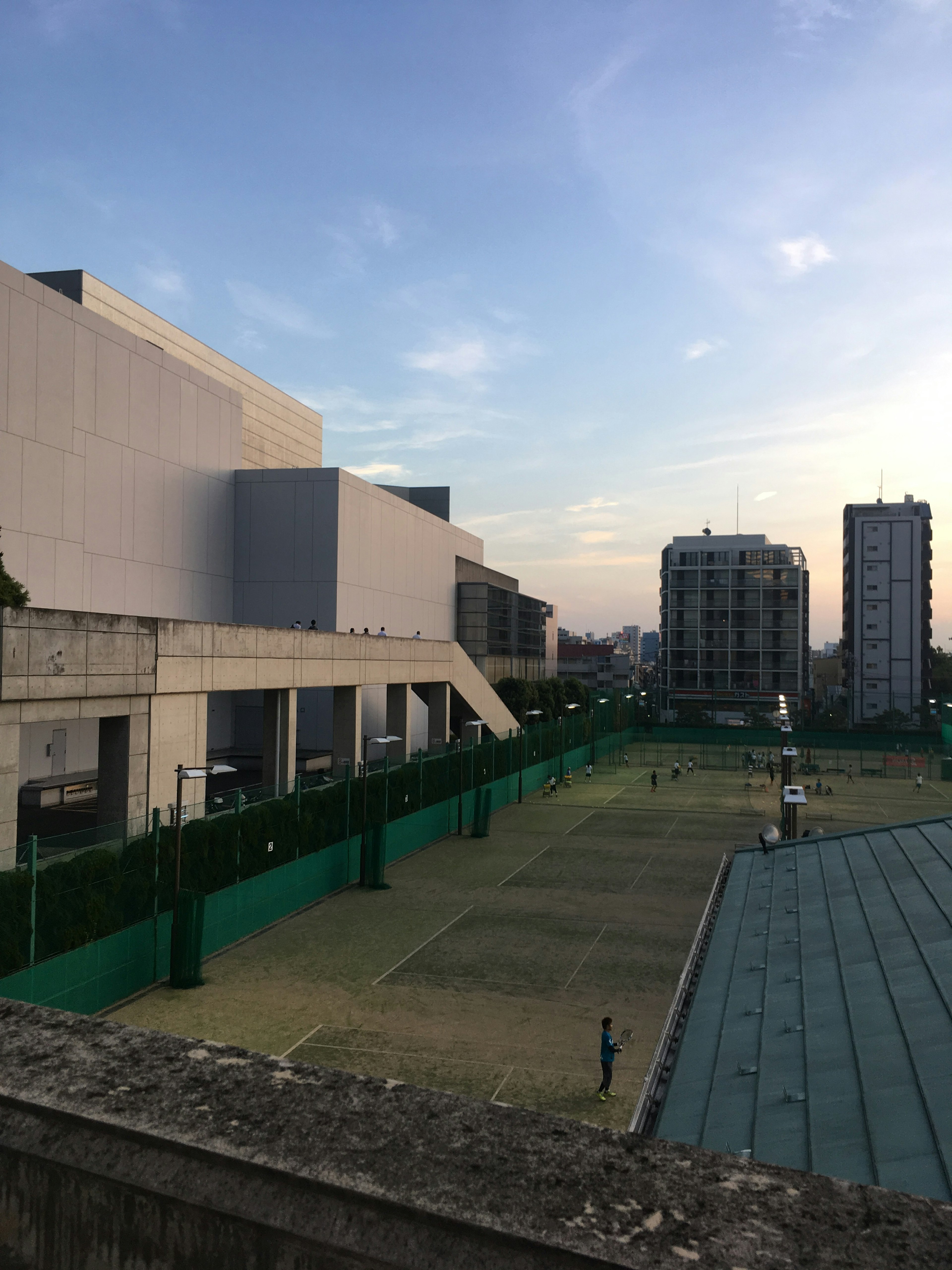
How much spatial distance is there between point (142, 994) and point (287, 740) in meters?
17.5

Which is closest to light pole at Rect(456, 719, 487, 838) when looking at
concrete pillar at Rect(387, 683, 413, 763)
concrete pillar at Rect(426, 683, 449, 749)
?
concrete pillar at Rect(387, 683, 413, 763)

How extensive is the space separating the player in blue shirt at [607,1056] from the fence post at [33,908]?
33.7ft

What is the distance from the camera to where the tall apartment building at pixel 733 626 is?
122 m

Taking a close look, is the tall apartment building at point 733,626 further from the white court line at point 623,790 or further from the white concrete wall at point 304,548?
the white concrete wall at point 304,548

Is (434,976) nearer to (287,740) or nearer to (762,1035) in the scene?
(762,1035)

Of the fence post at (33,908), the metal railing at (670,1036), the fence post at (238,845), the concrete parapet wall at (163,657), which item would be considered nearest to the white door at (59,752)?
the concrete parapet wall at (163,657)

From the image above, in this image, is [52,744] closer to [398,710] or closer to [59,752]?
[59,752]

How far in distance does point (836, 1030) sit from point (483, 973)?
12.6 meters

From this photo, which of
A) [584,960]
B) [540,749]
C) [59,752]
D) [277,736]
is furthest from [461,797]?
[59,752]

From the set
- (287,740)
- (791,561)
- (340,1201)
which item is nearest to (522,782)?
(287,740)

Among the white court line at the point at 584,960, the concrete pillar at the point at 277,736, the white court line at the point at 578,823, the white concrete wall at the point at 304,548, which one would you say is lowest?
the white court line at the point at 584,960

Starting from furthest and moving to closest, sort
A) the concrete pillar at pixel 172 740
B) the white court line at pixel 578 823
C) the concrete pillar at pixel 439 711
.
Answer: the concrete pillar at pixel 439 711
the white court line at pixel 578 823
the concrete pillar at pixel 172 740

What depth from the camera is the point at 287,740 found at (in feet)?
123

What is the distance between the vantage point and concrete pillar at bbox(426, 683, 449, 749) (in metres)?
50.0
